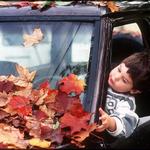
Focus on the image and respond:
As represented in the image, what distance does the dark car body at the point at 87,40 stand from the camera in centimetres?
363

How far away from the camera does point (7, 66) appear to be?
3.98 m

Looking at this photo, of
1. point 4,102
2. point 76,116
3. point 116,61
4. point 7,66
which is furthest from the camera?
point 116,61

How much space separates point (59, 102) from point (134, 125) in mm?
579

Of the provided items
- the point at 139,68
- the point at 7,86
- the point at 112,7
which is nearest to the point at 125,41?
the point at 139,68

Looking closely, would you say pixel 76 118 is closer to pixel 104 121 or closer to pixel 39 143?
pixel 104 121

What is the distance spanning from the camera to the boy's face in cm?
A: 405

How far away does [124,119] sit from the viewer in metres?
3.76

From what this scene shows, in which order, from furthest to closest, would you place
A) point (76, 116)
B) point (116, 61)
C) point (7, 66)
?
1. point (116, 61)
2. point (7, 66)
3. point (76, 116)

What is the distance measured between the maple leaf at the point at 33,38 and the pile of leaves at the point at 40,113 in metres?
0.19

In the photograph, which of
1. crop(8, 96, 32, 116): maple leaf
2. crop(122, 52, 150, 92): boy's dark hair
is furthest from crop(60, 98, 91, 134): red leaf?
crop(122, 52, 150, 92): boy's dark hair

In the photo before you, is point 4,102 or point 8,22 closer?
point 4,102

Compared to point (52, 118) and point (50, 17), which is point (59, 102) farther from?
point (50, 17)

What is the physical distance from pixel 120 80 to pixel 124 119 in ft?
1.30

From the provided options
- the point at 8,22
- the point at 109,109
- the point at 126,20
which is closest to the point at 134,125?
the point at 109,109
